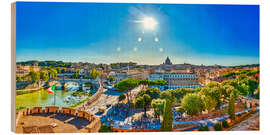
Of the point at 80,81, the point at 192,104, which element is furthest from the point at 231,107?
the point at 80,81

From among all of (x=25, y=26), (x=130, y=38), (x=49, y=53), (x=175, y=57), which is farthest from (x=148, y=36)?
(x=25, y=26)

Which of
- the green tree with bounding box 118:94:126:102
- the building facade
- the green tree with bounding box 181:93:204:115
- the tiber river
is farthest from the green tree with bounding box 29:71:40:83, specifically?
the green tree with bounding box 181:93:204:115

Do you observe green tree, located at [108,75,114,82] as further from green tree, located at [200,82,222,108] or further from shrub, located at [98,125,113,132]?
green tree, located at [200,82,222,108]

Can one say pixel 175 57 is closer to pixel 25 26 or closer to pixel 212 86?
pixel 212 86

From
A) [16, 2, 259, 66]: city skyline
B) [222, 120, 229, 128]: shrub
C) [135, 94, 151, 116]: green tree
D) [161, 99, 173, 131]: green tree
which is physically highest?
[16, 2, 259, 66]: city skyline

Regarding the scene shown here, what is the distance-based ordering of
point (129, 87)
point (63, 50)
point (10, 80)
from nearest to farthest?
point (10, 80) → point (63, 50) → point (129, 87)

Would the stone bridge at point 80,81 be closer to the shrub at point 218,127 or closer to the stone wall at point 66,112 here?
the stone wall at point 66,112
